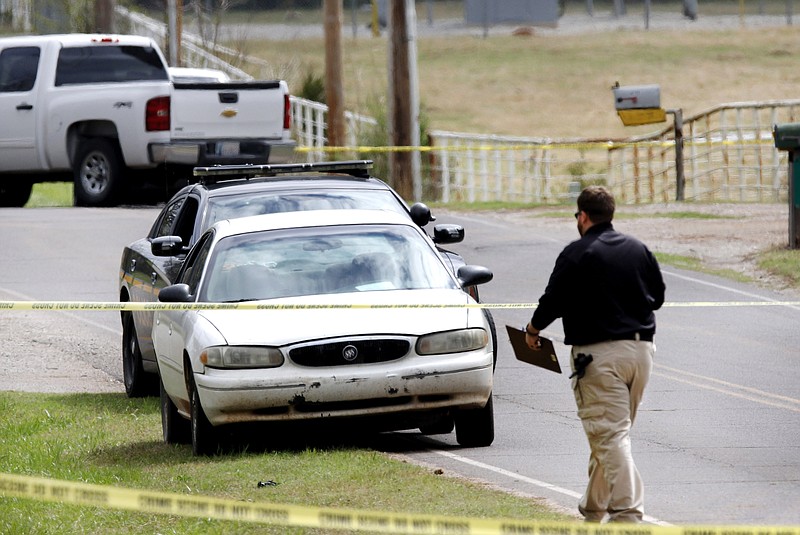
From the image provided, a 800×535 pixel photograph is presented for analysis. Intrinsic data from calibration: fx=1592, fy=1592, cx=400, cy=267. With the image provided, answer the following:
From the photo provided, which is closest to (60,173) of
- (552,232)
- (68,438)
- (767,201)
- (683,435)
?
(552,232)

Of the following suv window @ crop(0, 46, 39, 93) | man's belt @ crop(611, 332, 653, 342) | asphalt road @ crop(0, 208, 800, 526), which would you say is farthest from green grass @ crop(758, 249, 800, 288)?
suv window @ crop(0, 46, 39, 93)

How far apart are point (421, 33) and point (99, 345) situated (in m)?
53.4

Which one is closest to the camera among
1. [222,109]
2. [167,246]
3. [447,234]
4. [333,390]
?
[333,390]

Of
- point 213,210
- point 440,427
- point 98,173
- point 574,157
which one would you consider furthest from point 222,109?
point 574,157

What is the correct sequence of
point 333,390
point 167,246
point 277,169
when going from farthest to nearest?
1. point 277,169
2. point 167,246
3. point 333,390

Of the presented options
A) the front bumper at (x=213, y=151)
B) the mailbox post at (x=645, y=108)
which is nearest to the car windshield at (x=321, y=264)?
the front bumper at (x=213, y=151)

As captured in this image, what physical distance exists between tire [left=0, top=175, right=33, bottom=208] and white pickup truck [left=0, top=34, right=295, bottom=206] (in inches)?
71.5

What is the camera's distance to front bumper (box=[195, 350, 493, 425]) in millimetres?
8750

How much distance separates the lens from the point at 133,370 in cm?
1185

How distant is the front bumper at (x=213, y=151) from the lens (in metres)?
21.5

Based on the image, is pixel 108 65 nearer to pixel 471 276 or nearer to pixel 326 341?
pixel 471 276

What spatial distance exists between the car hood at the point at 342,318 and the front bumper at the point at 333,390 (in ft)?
0.61

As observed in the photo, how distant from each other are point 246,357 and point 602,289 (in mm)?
2597

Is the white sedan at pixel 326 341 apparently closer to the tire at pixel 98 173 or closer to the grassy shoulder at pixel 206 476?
the grassy shoulder at pixel 206 476
